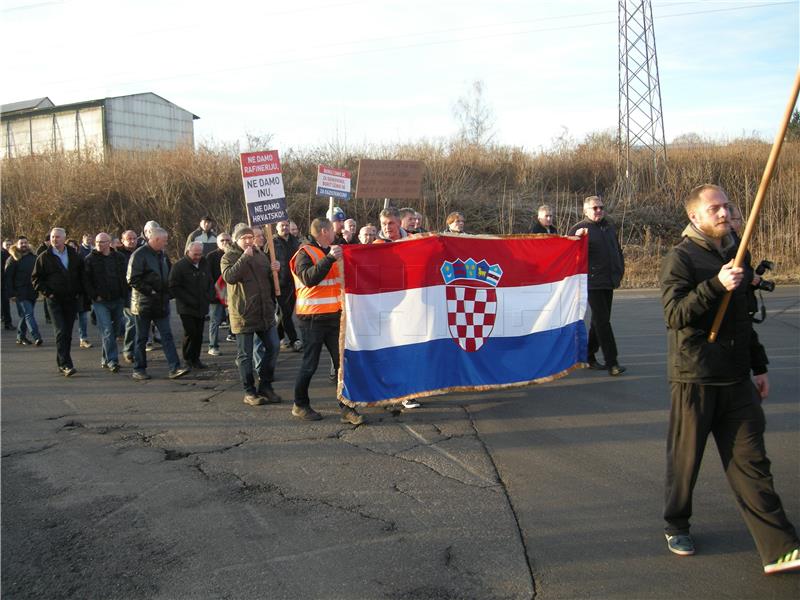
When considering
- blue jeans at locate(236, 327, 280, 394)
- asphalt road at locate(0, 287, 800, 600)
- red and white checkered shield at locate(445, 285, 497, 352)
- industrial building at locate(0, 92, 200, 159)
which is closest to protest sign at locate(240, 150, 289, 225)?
blue jeans at locate(236, 327, 280, 394)

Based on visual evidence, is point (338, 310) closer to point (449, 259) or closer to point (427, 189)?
point (449, 259)

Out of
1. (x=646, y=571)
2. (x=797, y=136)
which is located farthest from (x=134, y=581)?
(x=797, y=136)

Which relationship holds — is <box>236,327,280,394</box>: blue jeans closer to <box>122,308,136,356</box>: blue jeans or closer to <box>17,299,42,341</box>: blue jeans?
<box>122,308,136,356</box>: blue jeans

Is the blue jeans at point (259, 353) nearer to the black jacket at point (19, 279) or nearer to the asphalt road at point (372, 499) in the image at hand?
the asphalt road at point (372, 499)

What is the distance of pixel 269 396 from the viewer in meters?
7.87

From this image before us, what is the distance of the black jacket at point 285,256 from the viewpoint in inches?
432

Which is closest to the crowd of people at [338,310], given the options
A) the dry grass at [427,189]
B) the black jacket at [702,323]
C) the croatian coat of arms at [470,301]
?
the black jacket at [702,323]

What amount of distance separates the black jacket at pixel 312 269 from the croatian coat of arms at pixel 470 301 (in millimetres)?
1307

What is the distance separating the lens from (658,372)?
8.80m

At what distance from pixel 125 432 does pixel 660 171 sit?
90.4 ft

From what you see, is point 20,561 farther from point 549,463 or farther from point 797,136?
point 797,136

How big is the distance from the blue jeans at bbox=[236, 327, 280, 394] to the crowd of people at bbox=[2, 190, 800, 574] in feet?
0.05

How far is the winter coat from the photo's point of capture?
25.6ft

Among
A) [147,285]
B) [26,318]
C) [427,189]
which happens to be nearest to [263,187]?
[147,285]
